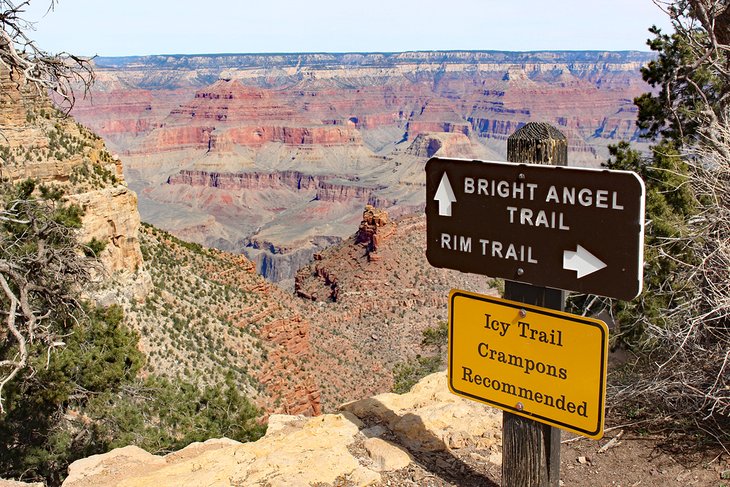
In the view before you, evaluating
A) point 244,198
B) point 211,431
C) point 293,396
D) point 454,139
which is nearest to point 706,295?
point 211,431

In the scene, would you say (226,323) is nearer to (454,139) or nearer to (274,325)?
(274,325)

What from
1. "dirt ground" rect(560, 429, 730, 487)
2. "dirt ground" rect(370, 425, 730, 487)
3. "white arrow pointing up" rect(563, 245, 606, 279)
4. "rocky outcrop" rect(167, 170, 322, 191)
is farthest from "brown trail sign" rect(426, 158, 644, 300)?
"rocky outcrop" rect(167, 170, 322, 191)

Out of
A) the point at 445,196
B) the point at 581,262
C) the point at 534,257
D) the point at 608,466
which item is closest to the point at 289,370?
the point at 608,466

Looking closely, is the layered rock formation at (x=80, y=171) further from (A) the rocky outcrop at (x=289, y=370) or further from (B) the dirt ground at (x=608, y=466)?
(B) the dirt ground at (x=608, y=466)

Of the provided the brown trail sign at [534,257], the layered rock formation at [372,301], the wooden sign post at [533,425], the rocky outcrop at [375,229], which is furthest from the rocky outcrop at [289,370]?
the brown trail sign at [534,257]

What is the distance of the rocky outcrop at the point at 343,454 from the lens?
5234 mm

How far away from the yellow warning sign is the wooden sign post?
0.10 metres

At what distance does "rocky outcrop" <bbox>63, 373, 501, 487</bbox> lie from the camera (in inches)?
206

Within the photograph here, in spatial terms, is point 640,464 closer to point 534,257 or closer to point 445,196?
point 534,257

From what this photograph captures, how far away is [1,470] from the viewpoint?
11102mm

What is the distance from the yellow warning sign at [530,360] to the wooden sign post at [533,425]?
10cm

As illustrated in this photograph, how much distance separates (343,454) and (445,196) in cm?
239

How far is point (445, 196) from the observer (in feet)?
13.5

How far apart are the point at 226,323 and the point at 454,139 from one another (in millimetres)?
159854
